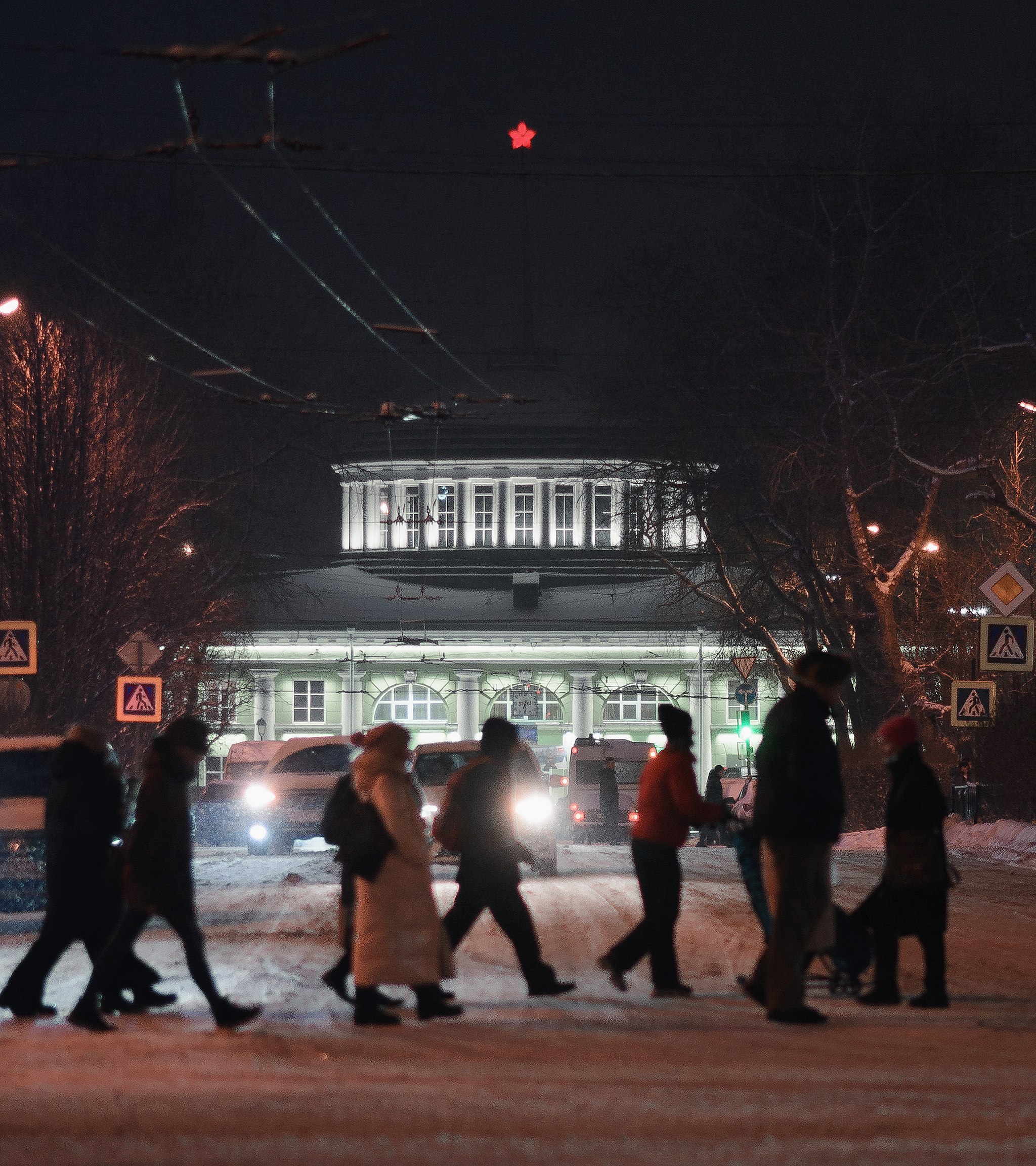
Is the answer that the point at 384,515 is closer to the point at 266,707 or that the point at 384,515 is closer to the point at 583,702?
the point at 266,707

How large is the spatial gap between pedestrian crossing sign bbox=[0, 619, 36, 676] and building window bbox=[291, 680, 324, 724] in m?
55.5

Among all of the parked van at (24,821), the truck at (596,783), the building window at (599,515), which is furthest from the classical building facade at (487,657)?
the parked van at (24,821)

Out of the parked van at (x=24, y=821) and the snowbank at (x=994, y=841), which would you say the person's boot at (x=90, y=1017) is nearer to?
the parked van at (x=24, y=821)

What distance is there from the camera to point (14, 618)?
3097cm

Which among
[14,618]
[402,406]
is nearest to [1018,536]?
[402,406]

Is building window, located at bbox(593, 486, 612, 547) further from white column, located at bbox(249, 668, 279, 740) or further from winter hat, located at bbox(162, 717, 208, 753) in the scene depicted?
winter hat, located at bbox(162, 717, 208, 753)

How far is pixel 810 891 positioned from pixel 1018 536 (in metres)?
29.0

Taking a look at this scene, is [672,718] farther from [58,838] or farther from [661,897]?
[58,838]

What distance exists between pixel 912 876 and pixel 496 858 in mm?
2398

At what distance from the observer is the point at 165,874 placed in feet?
31.6

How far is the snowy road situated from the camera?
6.56m

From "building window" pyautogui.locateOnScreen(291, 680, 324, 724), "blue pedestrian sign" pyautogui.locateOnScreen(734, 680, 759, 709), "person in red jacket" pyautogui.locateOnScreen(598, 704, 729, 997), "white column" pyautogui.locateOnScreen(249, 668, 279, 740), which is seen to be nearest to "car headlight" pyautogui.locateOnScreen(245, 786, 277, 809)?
"blue pedestrian sign" pyautogui.locateOnScreen(734, 680, 759, 709)

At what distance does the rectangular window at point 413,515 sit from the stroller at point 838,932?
77877mm

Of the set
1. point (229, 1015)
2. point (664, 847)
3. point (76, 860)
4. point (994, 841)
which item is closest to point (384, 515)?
point (994, 841)
